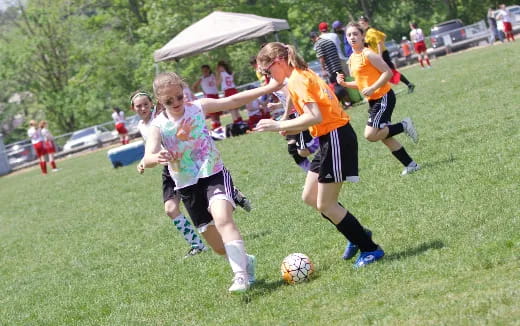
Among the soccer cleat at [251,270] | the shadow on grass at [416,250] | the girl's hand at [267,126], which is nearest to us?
the girl's hand at [267,126]

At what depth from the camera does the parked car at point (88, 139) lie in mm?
42125

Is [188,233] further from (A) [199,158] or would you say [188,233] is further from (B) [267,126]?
(B) [267,126]

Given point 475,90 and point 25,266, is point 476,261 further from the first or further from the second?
point 475,90

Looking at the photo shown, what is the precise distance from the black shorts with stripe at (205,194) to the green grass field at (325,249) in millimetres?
648

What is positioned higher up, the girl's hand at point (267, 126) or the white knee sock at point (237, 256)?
the girl's hand at point (267, 126)

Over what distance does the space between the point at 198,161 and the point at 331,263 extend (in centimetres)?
139

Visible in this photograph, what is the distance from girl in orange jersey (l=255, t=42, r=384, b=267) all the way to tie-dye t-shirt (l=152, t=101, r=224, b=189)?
26.1 inches

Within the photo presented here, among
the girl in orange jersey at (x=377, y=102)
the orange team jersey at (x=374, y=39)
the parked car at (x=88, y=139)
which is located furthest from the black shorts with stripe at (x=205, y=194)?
the parked car at (x=88, y=139)

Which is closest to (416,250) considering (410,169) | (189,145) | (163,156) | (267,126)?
(267,126)

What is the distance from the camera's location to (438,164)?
31.8 feet

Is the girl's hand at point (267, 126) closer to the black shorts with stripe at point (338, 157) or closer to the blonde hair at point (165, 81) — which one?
the black shorts with stripe at point (338, 157)

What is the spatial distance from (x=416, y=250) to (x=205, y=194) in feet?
5.63

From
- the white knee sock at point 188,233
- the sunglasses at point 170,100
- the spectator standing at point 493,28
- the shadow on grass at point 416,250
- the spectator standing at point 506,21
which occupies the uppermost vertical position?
the sunglasses at point 170,100

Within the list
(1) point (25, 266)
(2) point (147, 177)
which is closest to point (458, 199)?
(1) point (25, 266)
